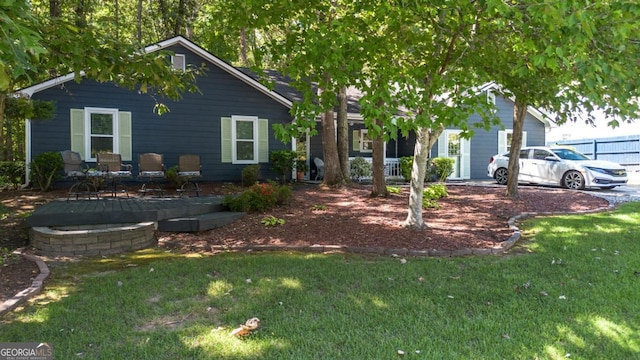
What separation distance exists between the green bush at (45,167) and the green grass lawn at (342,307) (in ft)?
23.3

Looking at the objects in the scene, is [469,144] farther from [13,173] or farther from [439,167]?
[13,173]

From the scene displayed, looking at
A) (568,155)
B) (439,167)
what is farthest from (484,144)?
(568,155)

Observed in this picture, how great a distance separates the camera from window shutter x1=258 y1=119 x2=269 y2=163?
1410cm

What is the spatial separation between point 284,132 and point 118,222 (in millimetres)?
3291

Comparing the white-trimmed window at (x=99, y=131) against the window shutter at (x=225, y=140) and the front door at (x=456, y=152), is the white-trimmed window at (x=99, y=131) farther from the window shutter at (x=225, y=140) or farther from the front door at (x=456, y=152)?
the front door at (x=456, y=152)

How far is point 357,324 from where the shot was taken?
326 centimetres

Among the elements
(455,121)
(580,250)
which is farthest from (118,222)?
(580,250)

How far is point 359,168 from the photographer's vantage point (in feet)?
52.4

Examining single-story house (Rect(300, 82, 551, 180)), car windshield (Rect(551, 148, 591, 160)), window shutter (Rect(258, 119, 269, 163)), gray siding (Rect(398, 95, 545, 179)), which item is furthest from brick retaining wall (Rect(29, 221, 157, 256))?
gray siding (Rect(398, 95, 545, 179))

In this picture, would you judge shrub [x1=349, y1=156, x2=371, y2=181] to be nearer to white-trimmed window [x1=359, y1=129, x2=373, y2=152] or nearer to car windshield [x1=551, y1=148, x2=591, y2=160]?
white-trimmed window [x1=359, y1=129, x2=373, y2=152]

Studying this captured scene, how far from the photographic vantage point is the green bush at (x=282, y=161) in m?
13.7

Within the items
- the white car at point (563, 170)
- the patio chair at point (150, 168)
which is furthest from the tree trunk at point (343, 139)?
A: the white car at point (563, 170)

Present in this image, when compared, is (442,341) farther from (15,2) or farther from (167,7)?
(167,7)

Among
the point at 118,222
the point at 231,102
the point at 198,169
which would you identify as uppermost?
the point at 231,102
